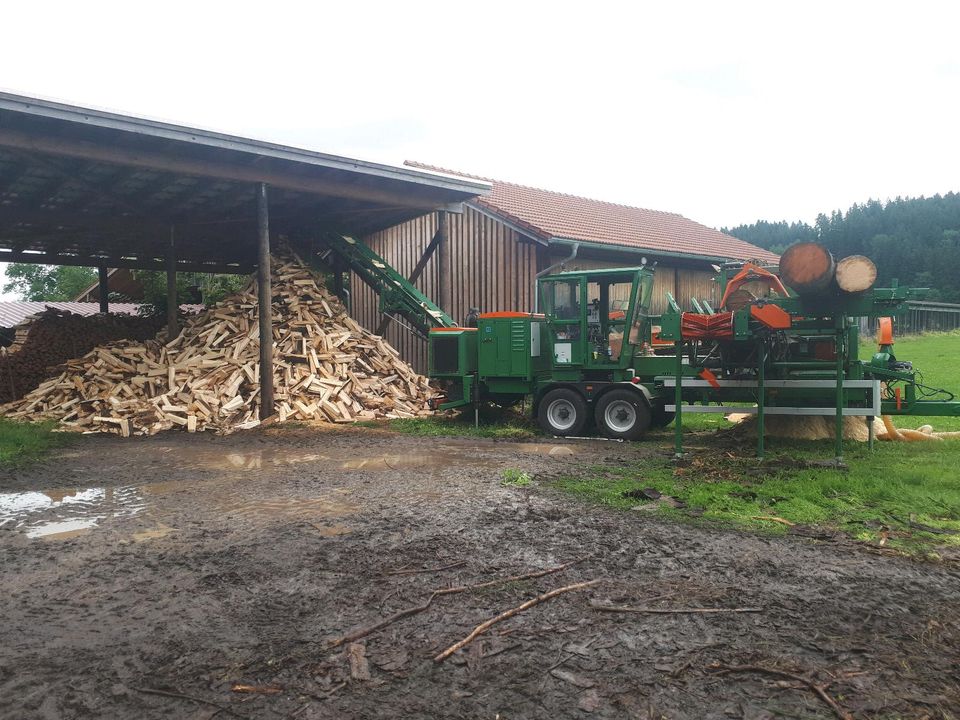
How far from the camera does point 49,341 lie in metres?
18.6

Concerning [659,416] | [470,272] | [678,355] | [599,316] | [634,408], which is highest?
[470,272]

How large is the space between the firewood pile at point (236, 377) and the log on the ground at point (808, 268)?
8.58 metres

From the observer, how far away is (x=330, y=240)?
18.5 m

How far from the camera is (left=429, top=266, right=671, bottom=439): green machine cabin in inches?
459

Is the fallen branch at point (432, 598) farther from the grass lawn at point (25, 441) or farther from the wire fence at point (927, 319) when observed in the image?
the wire fence at point (927, 319)

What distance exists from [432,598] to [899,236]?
6930 cm

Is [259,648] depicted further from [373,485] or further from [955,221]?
[955,221]

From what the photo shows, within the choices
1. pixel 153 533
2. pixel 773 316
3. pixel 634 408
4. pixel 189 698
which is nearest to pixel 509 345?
pixel 634 408

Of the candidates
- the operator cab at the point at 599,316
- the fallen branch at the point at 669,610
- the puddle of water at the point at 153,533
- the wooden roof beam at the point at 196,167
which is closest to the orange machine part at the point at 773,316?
the operator cab at the point at 599,316

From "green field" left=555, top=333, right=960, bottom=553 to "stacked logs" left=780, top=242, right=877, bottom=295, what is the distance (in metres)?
1.97

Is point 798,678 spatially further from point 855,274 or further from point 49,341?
point 49,341

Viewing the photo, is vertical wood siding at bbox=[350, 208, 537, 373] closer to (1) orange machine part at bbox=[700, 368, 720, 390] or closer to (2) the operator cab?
(2) the operator cab

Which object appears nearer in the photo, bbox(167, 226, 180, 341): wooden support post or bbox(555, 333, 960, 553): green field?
bbox(555, 333, 960, 553): green field

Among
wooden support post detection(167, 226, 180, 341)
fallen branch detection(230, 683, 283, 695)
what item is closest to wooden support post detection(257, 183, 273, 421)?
wooden support post detection(167, 226, 180, 341)
